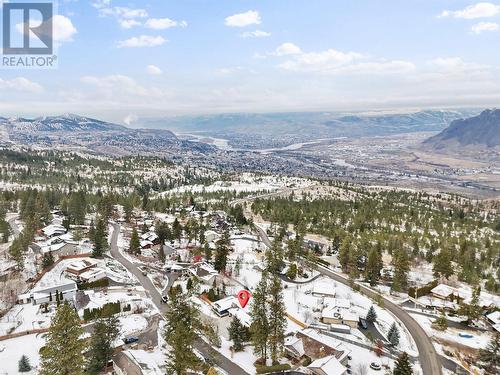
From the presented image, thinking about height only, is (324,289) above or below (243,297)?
below

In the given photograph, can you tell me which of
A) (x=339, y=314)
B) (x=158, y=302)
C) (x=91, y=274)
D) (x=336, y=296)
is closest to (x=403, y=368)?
(x=339, y=314)

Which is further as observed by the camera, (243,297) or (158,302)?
(243,297)

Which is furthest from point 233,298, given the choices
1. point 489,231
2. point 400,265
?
point 489,231

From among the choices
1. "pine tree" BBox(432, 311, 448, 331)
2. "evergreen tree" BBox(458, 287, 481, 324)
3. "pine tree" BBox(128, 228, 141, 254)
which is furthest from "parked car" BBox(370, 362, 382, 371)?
"pine tree" BBox(128, 228, 141, 254)

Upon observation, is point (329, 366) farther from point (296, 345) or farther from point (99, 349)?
point (99, 349)

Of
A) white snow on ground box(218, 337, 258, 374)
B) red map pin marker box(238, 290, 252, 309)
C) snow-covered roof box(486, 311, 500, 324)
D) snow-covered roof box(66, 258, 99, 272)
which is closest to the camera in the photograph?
white snow on ground box(218, 337, 258, 374)

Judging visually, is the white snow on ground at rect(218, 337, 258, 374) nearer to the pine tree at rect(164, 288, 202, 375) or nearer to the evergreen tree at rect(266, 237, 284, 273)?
the pine tree at rect(164, 288, 202, 375)

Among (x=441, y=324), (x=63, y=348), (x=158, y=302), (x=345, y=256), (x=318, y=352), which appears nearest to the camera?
(x=63, y=348)
